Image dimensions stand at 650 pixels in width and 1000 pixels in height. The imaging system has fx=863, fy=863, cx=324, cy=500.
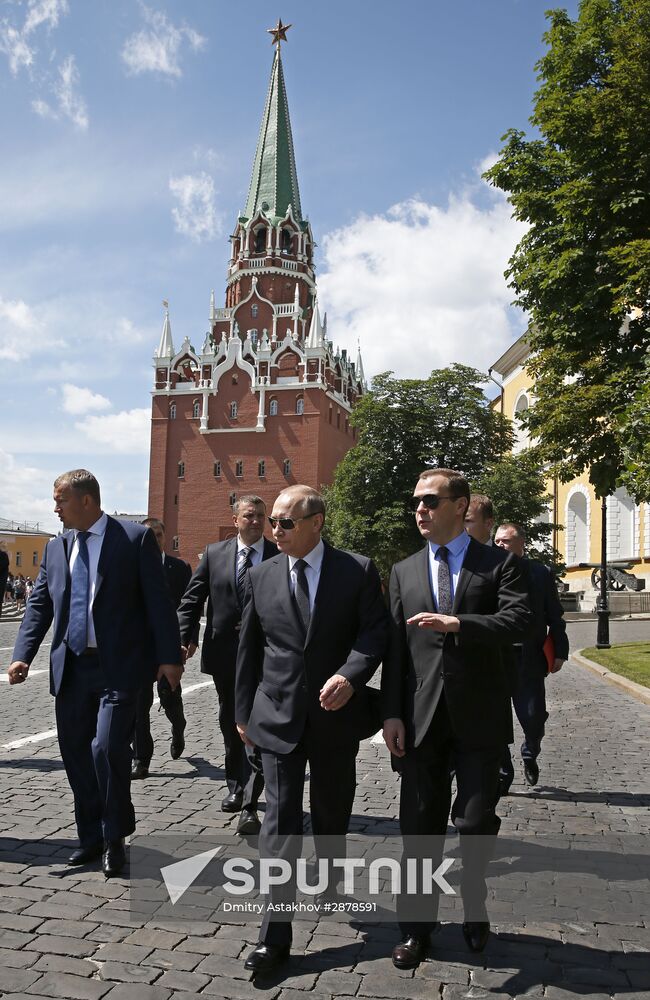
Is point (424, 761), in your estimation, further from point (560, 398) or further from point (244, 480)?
point (244, 480)

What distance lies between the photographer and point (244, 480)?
68.2m

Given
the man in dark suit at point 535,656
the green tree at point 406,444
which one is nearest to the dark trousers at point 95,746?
the man in dark suit at point 535,656

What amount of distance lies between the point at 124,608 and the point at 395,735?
183cm

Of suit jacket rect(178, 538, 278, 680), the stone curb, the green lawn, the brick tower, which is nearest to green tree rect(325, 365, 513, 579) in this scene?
the green lawn

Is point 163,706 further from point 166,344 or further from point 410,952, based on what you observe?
point 166,344

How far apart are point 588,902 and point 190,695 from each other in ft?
28.8

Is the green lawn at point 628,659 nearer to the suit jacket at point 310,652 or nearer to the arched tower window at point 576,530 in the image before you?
the suit jacket at point 310,652

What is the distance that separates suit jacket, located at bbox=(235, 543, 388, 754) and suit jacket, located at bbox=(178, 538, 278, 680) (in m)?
1.87

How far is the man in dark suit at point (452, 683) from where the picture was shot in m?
3.57

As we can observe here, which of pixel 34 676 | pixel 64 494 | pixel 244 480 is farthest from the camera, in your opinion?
pixel 244 480

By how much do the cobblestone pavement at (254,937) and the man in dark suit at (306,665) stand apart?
1.61ft

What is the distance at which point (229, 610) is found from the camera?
5980 millimetres

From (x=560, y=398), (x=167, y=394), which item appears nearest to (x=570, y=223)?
(x=560, y=398)

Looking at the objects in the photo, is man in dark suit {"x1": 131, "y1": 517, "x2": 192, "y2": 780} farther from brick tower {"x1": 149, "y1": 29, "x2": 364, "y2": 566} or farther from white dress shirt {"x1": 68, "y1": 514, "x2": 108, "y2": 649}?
brick tower {"x1": 149, "y1": 29, "x2": 364, "y2": 566}
